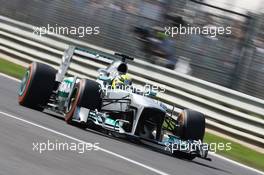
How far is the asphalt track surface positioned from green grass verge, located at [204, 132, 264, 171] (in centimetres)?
72

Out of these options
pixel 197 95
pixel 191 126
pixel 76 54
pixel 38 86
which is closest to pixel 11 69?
pixel 197 95

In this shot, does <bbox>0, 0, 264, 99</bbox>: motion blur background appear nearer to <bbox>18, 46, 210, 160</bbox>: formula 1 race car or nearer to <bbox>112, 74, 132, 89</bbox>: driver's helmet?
<bbox>18, 46, 210, 160</bbox>: formula 1 race car

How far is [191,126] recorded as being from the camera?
36.6 feet

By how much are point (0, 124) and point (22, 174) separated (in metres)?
2.75

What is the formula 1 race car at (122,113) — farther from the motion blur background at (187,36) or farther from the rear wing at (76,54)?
the motion blur background at (187,36)

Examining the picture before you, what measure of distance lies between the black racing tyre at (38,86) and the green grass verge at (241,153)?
→ 3.11 metres

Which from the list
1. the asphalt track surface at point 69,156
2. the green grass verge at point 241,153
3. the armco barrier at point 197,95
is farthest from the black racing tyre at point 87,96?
the green grass verge at point 241,153

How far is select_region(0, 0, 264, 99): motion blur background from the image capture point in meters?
15.1

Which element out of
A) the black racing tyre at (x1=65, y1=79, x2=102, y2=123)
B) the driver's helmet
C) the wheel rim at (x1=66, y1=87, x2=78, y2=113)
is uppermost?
the driver's helmet

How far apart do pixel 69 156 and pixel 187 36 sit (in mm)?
7892

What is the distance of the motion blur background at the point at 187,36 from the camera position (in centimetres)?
1505

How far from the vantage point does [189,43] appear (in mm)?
15844

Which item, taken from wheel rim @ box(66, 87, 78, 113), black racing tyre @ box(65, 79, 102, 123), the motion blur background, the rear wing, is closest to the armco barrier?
the motion blur background

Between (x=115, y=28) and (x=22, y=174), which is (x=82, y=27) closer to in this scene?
(x=115, y=28)
